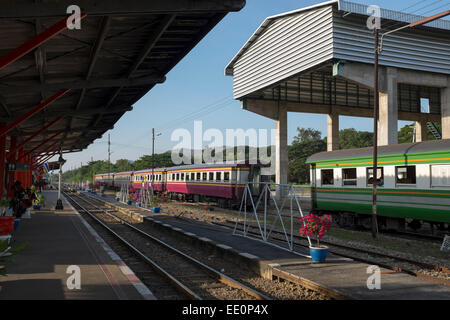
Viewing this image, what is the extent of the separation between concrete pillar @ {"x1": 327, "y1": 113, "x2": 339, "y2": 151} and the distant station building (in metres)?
0.11

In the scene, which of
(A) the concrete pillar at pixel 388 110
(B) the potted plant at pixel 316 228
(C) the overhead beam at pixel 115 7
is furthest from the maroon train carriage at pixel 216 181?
(C) the overhead beam at pixel 115 7

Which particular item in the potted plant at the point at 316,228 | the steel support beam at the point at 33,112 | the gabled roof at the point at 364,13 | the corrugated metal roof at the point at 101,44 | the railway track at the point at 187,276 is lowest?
the railway track at the point at 187,276

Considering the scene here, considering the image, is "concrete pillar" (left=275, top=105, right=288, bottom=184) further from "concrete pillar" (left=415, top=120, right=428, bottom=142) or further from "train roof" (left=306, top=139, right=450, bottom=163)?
"concrete pillar" (left=415, top=120, right=428, bottom=142)

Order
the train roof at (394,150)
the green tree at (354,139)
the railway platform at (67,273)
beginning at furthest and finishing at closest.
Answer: the green tree at (354,139), the train roof at (394,150), the railway platform at (67,273)

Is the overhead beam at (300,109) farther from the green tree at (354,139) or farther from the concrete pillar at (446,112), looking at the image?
the green tree at (354,139)

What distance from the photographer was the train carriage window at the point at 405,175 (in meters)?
13.3

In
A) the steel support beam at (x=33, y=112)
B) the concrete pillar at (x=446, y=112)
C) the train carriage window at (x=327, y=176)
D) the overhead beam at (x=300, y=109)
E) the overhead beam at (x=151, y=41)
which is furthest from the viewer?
the overhead beam at (x=300, y=109)

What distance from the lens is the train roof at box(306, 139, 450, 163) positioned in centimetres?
1259

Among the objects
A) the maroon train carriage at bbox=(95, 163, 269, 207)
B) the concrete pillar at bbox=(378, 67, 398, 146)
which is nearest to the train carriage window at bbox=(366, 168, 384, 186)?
the maroon train carriage at bbox=(95, 163, 269, 207)

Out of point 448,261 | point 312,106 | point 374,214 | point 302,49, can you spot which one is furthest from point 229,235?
point 312,106

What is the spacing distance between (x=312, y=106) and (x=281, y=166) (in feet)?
23.9

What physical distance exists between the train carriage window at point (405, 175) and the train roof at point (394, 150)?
0.61m
